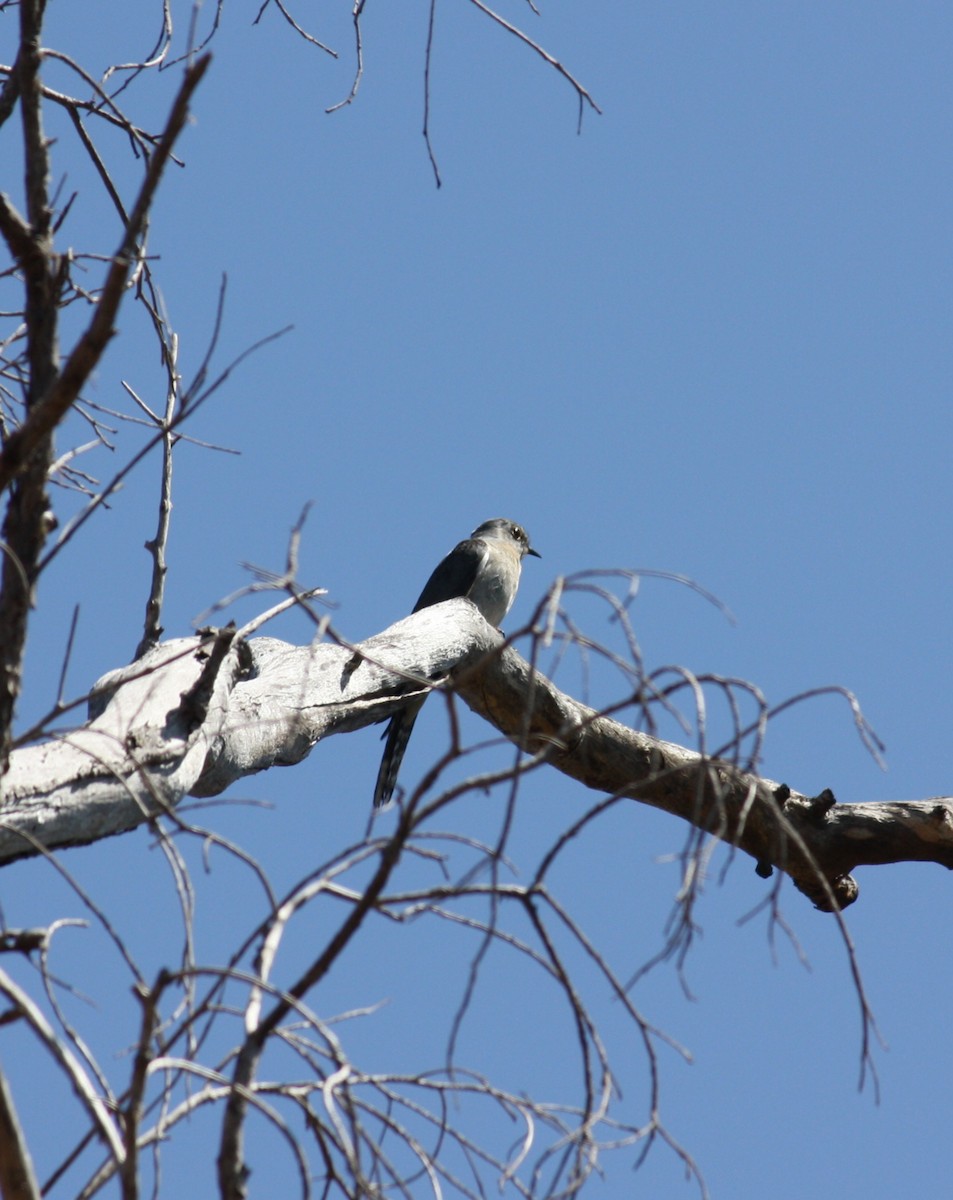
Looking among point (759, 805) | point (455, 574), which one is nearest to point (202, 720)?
point (759, 805)

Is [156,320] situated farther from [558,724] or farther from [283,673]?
[558,724]

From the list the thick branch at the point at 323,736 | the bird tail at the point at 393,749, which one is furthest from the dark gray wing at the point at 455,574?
the thick branch at the point at 323,736

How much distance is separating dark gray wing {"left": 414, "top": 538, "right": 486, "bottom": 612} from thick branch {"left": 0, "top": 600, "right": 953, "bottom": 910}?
4.08 m

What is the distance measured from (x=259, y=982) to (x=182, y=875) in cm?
46

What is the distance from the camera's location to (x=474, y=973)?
5.89 ft

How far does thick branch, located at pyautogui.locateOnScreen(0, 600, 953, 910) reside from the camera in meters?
3.06

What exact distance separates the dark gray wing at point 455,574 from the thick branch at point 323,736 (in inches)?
161

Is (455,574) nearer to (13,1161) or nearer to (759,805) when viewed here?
(759,805)

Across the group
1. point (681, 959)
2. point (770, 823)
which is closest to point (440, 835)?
point (681, 959)

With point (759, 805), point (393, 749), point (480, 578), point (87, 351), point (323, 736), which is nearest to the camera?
point (87, 351)

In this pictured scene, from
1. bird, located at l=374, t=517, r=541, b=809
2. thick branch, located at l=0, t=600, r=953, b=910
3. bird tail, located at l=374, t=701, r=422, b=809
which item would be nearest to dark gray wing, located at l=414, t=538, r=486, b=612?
bird, located at l=374, t=517, r=541, b=809

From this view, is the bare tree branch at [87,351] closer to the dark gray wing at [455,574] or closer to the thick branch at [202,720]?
the thick branch at [202,720]

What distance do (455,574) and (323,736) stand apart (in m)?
5.12

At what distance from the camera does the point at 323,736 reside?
4.34m
